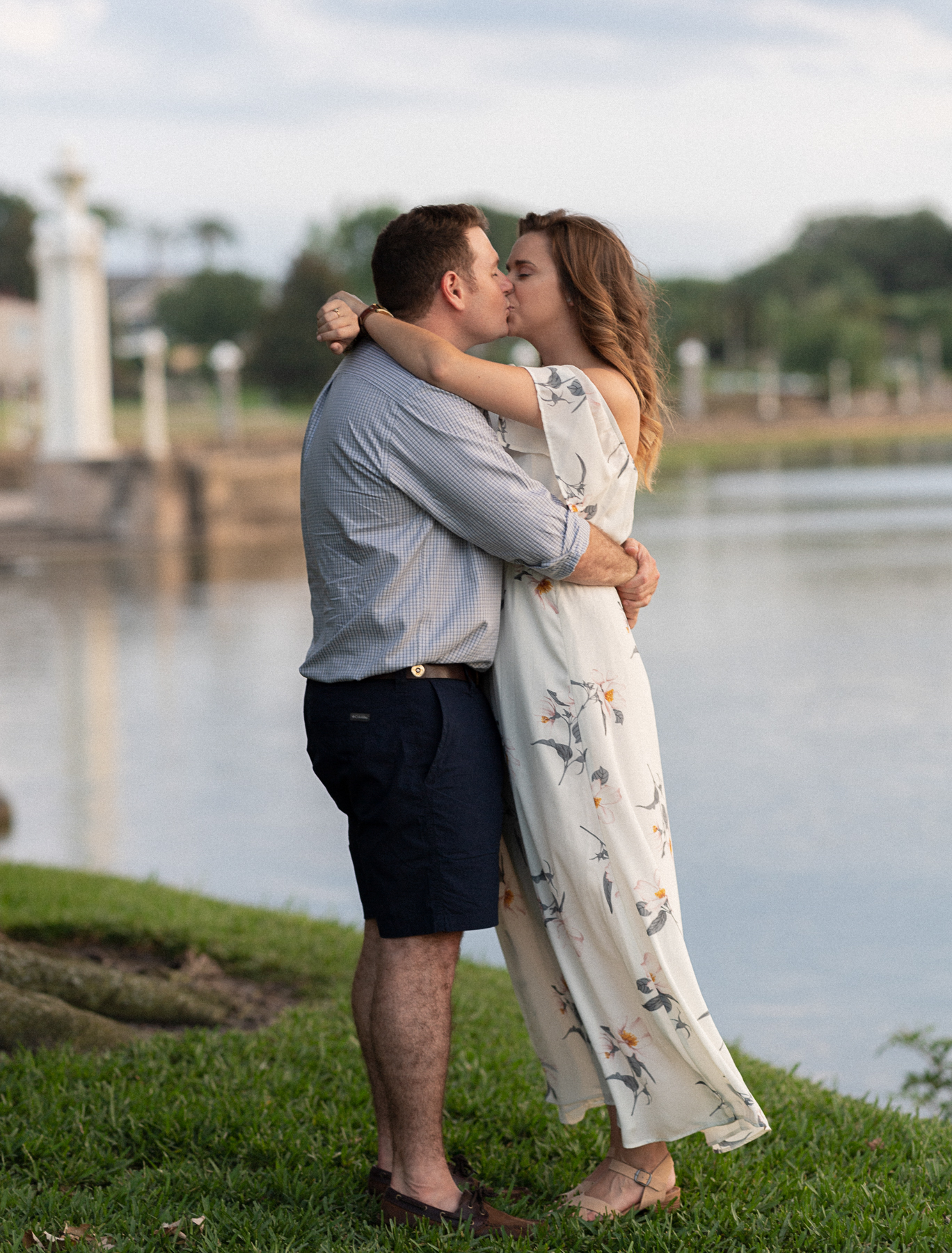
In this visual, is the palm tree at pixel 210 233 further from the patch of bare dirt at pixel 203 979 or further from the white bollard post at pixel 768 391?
the patch of bare dirt at pixel 203 979

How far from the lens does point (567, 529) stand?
263cm

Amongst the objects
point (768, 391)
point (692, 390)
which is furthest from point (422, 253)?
point (768, 391)

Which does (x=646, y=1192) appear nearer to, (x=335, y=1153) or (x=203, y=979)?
(x=335, y=1153)

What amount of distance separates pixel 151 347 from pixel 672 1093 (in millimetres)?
27893

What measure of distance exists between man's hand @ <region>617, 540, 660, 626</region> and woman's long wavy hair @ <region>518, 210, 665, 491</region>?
0.97 ft

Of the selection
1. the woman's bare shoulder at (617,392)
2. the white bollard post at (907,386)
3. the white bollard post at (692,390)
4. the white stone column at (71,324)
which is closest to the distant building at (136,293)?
the white bollard post at (692,390)

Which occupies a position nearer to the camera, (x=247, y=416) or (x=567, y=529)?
(x=567, y=529)

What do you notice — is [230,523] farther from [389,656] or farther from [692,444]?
[692,444]

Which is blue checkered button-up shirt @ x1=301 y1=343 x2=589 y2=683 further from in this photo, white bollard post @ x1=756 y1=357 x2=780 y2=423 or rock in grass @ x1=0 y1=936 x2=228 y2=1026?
white bollard post @ x1=756 y1=357 x2=780 y2=423

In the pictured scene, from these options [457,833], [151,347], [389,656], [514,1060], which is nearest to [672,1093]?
[457,833]

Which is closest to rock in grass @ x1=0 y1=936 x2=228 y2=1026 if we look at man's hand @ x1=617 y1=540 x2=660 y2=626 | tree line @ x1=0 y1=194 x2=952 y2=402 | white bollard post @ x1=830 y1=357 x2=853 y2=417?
man's hand @ x1=617 y1=540 x2=660 y2=626

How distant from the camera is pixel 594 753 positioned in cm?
264

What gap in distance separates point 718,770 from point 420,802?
207 inches

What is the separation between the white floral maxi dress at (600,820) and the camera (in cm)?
265
